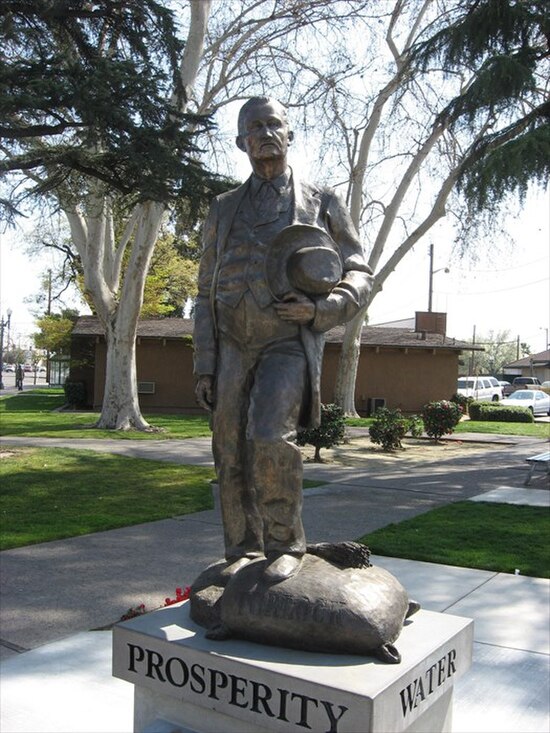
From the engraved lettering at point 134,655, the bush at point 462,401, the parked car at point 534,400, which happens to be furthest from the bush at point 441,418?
the parked car at point 534,400

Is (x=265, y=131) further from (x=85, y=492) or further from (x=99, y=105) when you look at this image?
(x=85, y=492)

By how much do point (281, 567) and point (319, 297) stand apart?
1.18 m

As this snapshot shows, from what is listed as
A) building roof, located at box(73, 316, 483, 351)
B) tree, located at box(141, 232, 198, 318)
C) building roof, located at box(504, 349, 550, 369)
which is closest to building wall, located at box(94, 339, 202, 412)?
building roof, located at box(73, 316, 483, 351)

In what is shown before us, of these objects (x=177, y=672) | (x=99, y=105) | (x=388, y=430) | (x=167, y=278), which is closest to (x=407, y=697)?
(x=177, y=672)

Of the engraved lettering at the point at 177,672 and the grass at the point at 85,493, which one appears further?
the grass at the point at 85,493

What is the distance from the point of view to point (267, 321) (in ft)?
10.8

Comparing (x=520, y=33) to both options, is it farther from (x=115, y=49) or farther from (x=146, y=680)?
(x=146, y=680)

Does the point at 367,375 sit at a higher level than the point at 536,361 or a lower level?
lower

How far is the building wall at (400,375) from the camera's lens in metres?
32.2

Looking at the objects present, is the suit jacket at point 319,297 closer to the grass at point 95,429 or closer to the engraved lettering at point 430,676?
the engraved lettering at point 430,676

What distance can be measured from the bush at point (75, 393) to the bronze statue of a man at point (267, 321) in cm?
2682

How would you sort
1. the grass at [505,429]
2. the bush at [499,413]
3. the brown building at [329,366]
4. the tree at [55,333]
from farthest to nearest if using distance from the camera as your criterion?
the tree at [55,333], the bush at [499,413], the brown building at [329,366], the grass at [505,429]

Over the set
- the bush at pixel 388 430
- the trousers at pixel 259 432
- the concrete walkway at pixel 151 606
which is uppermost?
the trousers at pixel 259 432

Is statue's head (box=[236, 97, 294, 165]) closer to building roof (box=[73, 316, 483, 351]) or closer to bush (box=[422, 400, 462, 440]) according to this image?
bush (box=[422, 400, 462, 440])
